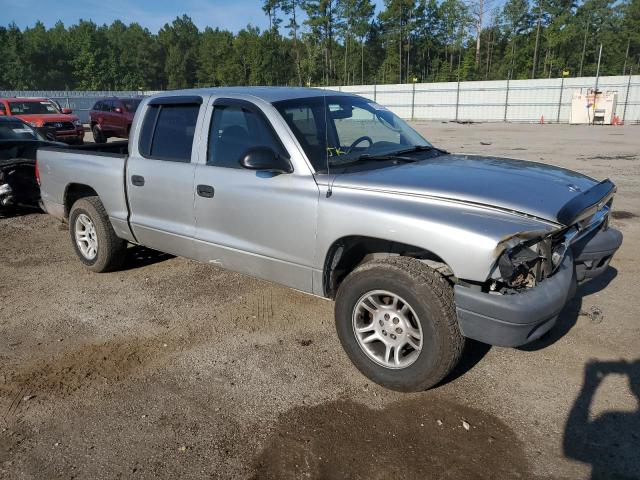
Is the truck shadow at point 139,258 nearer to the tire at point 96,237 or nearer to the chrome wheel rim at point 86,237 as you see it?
the tire at point 96,237

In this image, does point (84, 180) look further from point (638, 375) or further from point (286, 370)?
point (638, 375)

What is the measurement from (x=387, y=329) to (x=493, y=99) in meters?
36.0

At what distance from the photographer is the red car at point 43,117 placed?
17.0 meters

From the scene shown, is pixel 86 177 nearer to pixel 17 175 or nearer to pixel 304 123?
pixel 304 123

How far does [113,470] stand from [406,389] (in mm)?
1712

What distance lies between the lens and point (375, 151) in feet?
13.0

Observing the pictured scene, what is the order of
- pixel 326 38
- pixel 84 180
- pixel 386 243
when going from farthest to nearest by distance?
pixel 326 38, pixel 84 180, pixel 386 243

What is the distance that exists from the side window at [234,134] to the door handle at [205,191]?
19 centimetres

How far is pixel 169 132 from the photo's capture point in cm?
447

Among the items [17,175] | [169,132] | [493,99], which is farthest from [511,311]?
[493,99]

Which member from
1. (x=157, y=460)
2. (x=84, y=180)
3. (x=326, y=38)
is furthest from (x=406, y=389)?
(x=326, y=38)

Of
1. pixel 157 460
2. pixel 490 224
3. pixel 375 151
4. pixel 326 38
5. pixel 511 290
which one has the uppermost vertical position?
pixel 326 38

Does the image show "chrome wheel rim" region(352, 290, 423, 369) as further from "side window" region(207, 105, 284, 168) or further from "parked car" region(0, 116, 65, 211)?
"parked car" region(0, 116, 65, 211)

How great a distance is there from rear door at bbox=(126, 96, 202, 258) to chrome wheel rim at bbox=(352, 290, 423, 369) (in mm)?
1768
